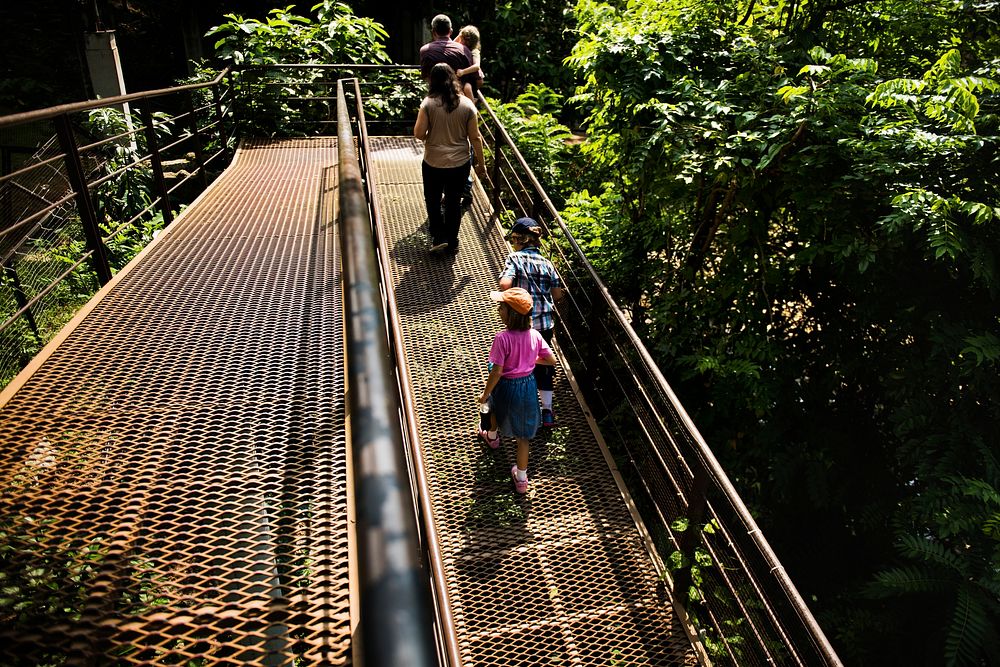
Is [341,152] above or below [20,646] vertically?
above

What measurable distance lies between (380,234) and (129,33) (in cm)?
1612

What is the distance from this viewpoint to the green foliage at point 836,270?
4.42 metres

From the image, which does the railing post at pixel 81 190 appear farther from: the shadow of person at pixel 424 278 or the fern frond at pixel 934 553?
the fern frond at pixel 934 553

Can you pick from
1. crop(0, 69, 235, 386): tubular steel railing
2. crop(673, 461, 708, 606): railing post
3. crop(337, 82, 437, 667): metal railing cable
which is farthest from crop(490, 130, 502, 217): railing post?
crop(337, 82, 437, 667): metal railing cable

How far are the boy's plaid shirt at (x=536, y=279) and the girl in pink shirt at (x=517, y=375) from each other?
0.52 m

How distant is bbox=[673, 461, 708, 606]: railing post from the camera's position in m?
3.57

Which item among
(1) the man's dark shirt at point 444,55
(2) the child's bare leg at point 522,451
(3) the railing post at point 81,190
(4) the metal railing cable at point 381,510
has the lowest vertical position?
(2) the child's bare leg at point 522,451

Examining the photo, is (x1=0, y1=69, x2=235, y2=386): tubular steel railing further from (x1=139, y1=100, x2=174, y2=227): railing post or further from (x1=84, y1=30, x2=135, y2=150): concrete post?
(x1=84, y1=30, x2=135, y2=150): concrete post

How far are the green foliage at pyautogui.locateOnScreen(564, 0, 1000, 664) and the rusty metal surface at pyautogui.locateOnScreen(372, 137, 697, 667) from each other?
1.91 m

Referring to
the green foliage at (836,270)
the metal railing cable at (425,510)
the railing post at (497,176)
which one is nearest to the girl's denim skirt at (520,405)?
the metal railing cable at (425,510)

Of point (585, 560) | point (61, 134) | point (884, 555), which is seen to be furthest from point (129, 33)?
point (884, 555)

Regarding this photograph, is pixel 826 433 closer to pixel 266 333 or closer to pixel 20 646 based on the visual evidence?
pixel 266 333

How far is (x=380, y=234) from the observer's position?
9.88ft

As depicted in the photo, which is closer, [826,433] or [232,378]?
[232,378]
